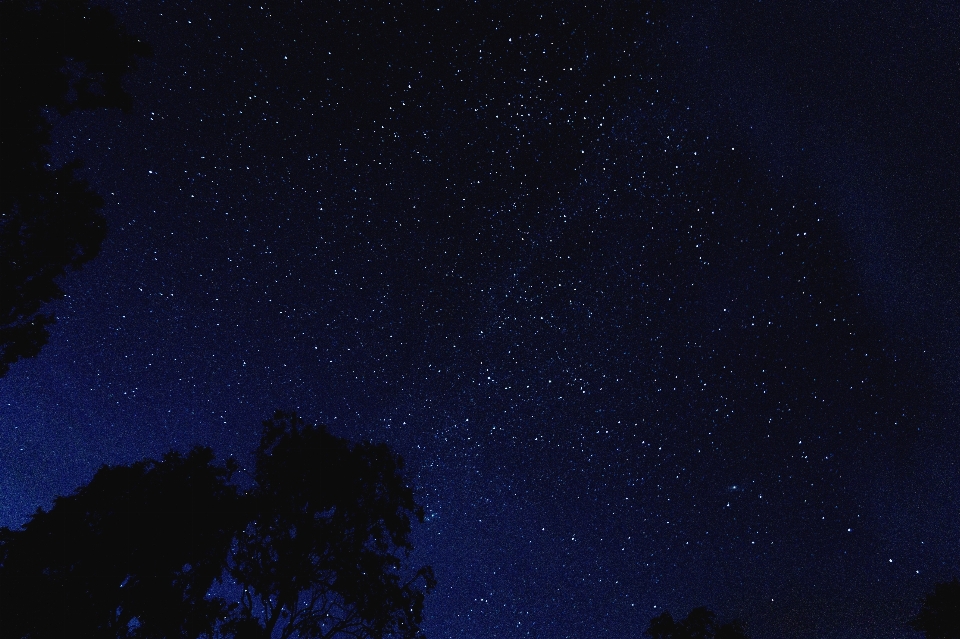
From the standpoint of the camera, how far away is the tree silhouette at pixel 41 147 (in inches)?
294

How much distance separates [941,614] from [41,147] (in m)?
31.4

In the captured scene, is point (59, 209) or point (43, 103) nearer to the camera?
point (43, 103)

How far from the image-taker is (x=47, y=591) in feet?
40.9

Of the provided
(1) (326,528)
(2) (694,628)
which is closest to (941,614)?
(2) (694,628)

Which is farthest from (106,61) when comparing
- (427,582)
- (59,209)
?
(427,582)

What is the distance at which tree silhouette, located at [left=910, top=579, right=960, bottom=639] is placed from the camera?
63.4ft

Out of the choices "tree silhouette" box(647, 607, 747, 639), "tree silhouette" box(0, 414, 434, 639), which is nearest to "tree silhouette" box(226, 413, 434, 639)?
"tree silhouette" box(0, 414, 434, 639)

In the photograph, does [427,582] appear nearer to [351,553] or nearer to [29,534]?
[351,553]

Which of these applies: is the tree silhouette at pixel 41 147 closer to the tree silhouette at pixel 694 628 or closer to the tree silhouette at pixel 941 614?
the tree silhouette at pixel 694 628

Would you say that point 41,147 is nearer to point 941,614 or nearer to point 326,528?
point 326,528

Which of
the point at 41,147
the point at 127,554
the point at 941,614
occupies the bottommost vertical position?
the point at 941,614

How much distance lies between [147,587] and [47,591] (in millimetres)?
2150

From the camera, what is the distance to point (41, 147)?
7809mm

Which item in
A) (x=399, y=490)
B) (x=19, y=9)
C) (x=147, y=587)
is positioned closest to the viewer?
(x=19, y=9)
